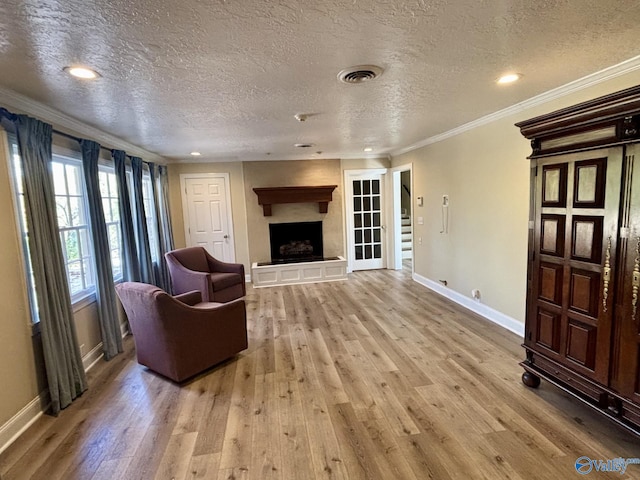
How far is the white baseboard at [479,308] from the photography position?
3631 millimetres

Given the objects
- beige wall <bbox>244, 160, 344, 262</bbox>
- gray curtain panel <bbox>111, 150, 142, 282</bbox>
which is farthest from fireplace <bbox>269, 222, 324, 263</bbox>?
gray curtain panel <bbox>111, 150, 142, 282</bbox>

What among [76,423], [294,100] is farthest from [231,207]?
[76,423]

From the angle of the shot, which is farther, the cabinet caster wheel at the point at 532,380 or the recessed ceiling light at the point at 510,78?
the cabinet caster wheel at the point at 532,380

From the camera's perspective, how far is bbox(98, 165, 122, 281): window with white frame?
3910 millimetres

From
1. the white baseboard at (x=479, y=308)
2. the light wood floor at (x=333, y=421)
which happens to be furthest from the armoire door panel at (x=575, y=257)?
the white baseboard at (x=479, y=308)

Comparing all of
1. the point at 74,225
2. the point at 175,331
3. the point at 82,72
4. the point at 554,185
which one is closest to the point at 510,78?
the point at 554,185

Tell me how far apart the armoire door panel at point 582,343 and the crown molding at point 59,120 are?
4153mm

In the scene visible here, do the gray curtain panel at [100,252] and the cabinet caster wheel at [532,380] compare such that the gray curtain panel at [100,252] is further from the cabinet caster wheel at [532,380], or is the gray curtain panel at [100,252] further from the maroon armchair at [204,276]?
the cabinet caster wheel at [532,380]

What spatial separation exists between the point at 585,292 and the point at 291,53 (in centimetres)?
233

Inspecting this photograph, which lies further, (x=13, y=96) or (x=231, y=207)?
(x=231, y=207)

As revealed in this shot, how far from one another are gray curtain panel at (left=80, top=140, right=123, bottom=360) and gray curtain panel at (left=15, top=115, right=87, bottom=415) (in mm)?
608

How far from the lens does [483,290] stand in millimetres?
4145

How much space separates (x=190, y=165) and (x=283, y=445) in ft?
17.8

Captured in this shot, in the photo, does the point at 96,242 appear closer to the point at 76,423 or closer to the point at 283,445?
the point at 76,423
